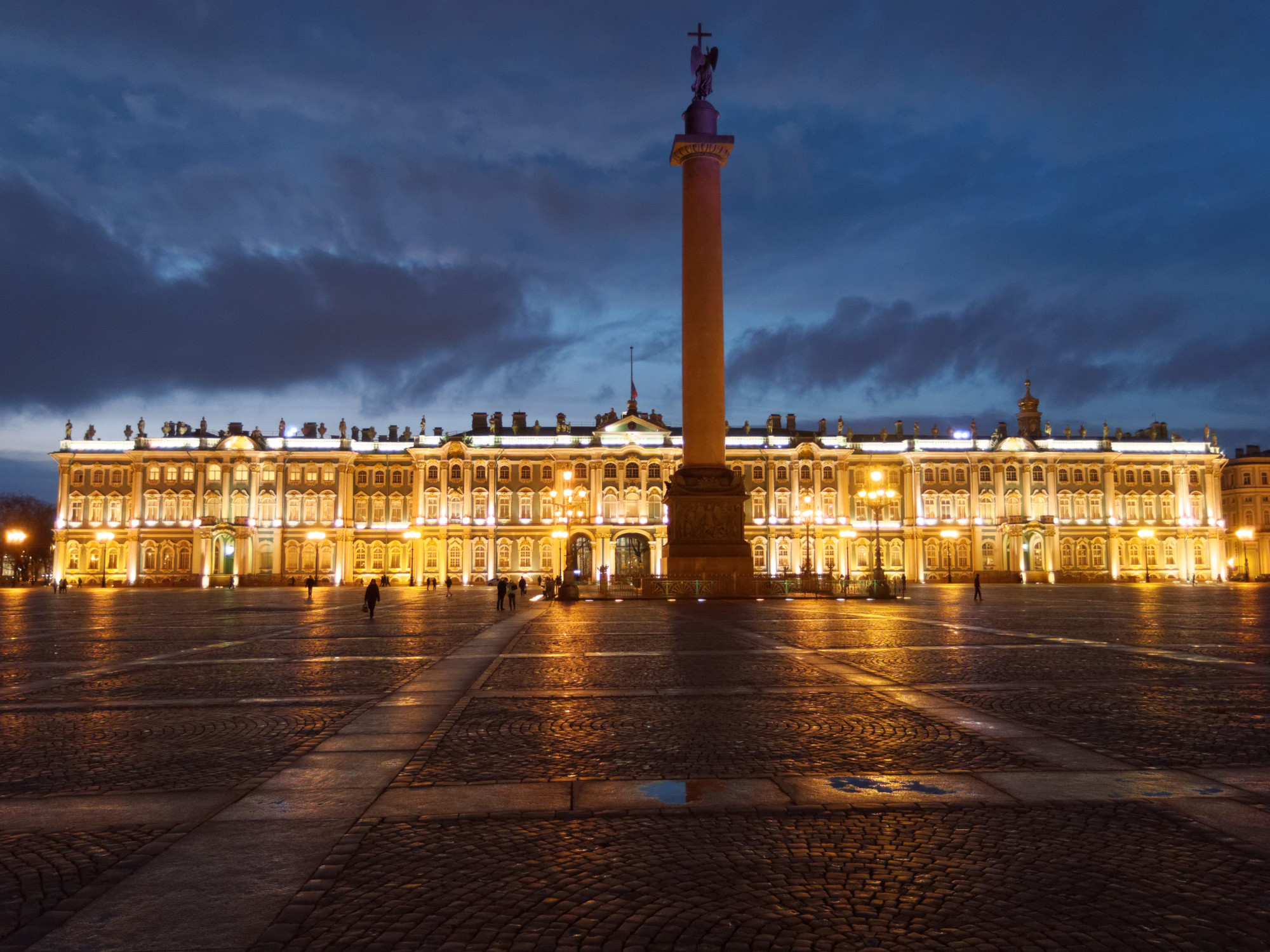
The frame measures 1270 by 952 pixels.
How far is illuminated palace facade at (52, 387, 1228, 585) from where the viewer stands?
80.6m

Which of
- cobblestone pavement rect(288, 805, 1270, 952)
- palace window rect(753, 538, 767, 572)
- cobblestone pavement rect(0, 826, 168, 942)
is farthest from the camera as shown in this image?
palace window rect(753, 538, 767, 572)

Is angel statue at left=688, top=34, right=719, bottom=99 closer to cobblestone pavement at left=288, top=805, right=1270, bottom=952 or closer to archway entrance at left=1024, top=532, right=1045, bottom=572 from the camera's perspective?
cobblestone pavement at left=288, top=805, right=1270, bottom=952

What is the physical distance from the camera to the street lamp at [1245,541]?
82938 mm

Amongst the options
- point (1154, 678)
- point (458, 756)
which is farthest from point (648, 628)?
point (458, 756)

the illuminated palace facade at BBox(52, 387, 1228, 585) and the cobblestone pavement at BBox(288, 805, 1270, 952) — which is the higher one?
the illuminated palace facade at BBox(52, 387, 1228, 585)

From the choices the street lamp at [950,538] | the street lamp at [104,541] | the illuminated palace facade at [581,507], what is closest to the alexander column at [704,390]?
the illuminated palace facade at [581,507]

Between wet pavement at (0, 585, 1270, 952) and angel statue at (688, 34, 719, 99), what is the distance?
94.2 feet

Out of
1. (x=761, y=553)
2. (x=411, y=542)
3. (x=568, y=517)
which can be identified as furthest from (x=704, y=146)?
(x=411, y=542)

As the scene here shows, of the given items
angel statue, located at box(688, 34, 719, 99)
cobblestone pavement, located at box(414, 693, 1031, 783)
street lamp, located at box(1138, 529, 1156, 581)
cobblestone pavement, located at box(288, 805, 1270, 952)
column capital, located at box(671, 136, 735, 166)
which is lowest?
cobblestone pavement, located at box(288, 805, 1270, 952)

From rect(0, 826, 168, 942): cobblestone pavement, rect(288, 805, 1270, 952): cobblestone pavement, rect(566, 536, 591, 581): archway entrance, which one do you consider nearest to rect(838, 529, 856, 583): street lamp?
rect(566, 536, 591, 581): archway entrance

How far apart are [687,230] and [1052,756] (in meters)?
30.8

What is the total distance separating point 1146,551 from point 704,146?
6401cm

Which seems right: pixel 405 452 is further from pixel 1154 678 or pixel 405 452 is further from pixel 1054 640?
pixel 1154 678

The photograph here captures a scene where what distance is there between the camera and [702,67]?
→ 36906 mm
